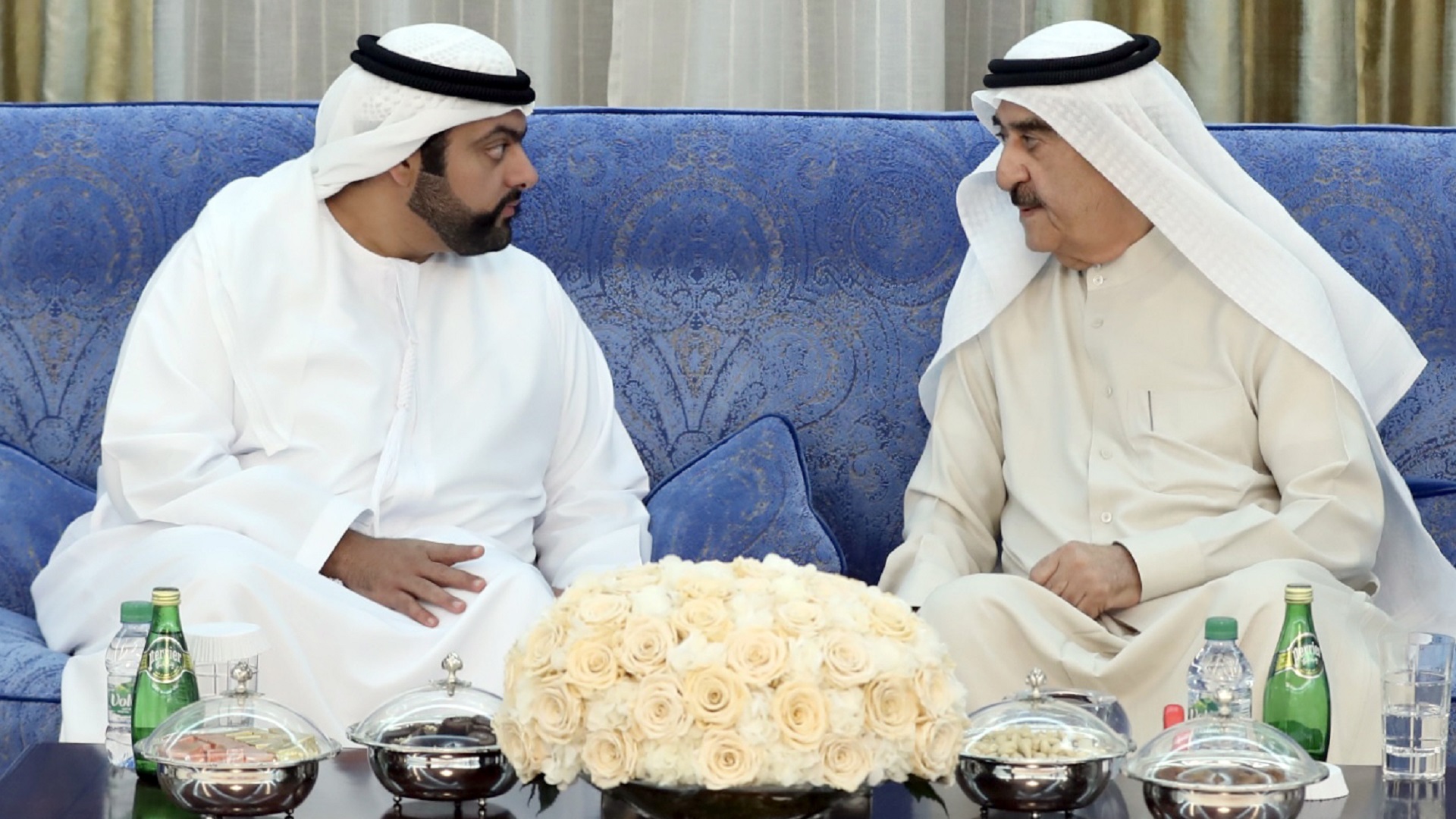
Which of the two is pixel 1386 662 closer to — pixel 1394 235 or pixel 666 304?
pixel 1394 235

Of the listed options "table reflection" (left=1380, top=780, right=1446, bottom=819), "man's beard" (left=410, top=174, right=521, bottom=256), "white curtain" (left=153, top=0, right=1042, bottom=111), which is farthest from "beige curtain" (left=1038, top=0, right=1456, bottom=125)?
"table reflection" (left=1380, top=780, right=1446, bottom=819)

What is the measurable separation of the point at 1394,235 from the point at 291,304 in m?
2.25

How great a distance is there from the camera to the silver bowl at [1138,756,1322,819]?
80.0 inches

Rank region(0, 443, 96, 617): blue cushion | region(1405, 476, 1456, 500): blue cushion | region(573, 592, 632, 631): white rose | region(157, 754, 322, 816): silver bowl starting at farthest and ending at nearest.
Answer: region(1405, 476, 1456, 500): blue cushion < region(0, 443, 96, 617): blue cushion < region(157, 754, 322, 816): silver bowl < region(573, 592, 632, 631): white rose

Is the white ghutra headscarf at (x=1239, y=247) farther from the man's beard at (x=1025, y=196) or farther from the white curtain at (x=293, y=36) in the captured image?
the white curtain at (x=293, y=36)

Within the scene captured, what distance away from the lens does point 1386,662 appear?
9.46 ft

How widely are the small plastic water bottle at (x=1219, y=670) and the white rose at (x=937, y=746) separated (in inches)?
16.4

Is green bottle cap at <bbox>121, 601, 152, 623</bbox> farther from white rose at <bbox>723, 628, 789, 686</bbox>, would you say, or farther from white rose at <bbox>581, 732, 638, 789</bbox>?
white rose at <bbox>723, 628, 789, 686</bbox>

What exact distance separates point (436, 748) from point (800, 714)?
477 mm

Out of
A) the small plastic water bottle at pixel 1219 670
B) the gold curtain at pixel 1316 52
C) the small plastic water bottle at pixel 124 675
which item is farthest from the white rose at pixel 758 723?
the gold curtain at pixel 1316 52

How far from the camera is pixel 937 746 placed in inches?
78.5

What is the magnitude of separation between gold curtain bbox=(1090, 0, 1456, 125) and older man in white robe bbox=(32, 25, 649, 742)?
2.02 m

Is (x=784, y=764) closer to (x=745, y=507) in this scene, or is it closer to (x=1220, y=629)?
(x=1220, y=629)

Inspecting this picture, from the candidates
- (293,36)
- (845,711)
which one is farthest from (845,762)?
(293,36)
